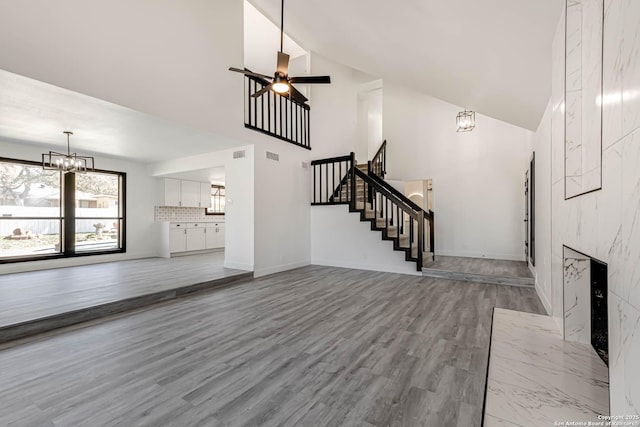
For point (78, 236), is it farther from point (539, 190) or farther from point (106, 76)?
point (539, 190)

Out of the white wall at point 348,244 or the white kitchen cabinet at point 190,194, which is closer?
the white wall at point 348,244

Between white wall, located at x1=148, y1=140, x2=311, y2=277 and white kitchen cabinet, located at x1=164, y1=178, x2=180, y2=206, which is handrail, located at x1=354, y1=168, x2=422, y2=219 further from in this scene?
white kitchen cabinet, located at x1=164, y1=178, x2=180, y2=206

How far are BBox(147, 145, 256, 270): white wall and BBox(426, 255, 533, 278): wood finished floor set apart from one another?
12.5 ft

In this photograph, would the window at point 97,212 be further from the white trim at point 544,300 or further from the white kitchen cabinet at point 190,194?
the white trim at point 544,300

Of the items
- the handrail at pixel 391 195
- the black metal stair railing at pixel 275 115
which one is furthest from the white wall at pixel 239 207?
the handrail at pixel 391 195

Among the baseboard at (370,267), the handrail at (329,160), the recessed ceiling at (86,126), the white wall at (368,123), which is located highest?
the white wall at (368,123)

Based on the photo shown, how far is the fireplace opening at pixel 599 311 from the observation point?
2.19m

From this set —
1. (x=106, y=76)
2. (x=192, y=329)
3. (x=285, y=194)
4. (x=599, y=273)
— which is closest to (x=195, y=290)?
(x=192, y=329)

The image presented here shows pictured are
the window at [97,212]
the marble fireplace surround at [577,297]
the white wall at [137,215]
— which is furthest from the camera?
the white wall at [137,215]

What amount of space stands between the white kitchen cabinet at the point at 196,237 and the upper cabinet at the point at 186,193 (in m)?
0.68

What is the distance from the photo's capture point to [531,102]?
3.66 meters

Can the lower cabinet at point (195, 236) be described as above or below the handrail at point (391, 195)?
below

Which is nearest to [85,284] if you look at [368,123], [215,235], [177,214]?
[177,214]

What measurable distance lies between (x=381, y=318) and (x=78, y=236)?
7309 mm
